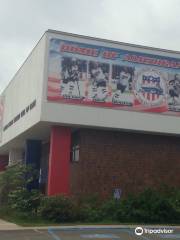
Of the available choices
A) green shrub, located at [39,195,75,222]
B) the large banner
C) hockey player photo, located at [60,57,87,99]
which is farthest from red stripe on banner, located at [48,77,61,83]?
green shrub, located at [39,195,75,222]

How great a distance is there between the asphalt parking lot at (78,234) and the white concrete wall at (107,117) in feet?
26.9

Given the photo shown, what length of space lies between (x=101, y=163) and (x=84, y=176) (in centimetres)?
144

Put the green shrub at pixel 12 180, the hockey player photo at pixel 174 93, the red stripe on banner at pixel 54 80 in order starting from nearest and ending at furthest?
1. the red stripe on banner at pixel 54 80
2. the green shrub at pixel 12 180
3. the hockey player photo at pixel 174 93

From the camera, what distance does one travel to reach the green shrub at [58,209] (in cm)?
2512

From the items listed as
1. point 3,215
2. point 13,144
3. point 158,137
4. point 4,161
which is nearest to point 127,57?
point 158,137

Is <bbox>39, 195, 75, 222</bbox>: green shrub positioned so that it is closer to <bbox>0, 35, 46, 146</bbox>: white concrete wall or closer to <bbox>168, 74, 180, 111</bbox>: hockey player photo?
<bbox>0, 35, 46, 146</bbox>: white concrete wall

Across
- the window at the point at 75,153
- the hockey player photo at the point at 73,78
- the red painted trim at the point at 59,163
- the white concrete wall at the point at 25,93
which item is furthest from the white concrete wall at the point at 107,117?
the window at the point at 75,153

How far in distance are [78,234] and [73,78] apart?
11.5 metres

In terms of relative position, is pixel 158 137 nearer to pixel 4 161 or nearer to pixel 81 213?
pixel 81 213

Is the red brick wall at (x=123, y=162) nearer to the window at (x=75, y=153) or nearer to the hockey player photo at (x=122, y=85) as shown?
the window at (x=75, y=153)

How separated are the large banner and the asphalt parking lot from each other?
928 centimetres

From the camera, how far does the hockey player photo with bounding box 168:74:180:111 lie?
30859mm

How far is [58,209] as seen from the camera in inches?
989

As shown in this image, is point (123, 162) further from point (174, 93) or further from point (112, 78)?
point (174, 93)
